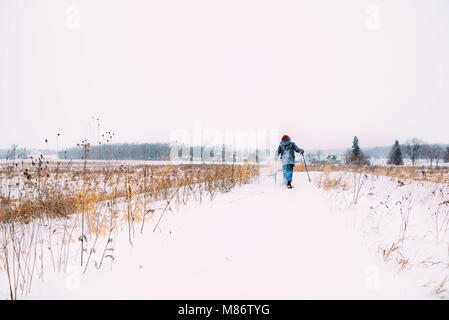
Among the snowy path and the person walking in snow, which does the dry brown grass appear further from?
the person walking in snow

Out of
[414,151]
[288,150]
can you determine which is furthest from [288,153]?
[414,151]

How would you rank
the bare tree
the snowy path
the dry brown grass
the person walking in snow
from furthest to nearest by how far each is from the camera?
1. the bare tree
2. the person walking in snow
3. the dry brown grass
4. the snowy path

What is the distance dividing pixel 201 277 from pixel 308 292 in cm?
90

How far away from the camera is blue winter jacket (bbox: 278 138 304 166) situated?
6.09 meters

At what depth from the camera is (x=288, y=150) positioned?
6.16 m

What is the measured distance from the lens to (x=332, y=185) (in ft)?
18.8

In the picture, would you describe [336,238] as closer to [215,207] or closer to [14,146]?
[215,207]

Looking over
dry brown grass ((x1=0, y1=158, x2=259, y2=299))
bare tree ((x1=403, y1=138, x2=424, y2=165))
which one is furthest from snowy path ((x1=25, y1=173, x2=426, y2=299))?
bare tree ((x1=403, y1=138, x2=424, y2=165))

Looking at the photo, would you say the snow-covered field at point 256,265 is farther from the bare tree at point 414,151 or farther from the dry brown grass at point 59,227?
the bare tree at point 414,151

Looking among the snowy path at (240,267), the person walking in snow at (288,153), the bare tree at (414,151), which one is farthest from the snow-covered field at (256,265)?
the bare tree at (414,151)

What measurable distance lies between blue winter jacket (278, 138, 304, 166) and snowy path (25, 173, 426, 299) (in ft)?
12.1

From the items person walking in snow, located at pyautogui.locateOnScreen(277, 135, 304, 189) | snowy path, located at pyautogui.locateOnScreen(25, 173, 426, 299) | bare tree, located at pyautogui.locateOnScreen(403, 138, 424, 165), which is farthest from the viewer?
bare tree, located at pyautogui.locateOnScreen(403, 138, 424, 165)

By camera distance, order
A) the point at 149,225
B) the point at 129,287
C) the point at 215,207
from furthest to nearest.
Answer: the point at 215,207 < the point at 149,225 < the point at 129,287
